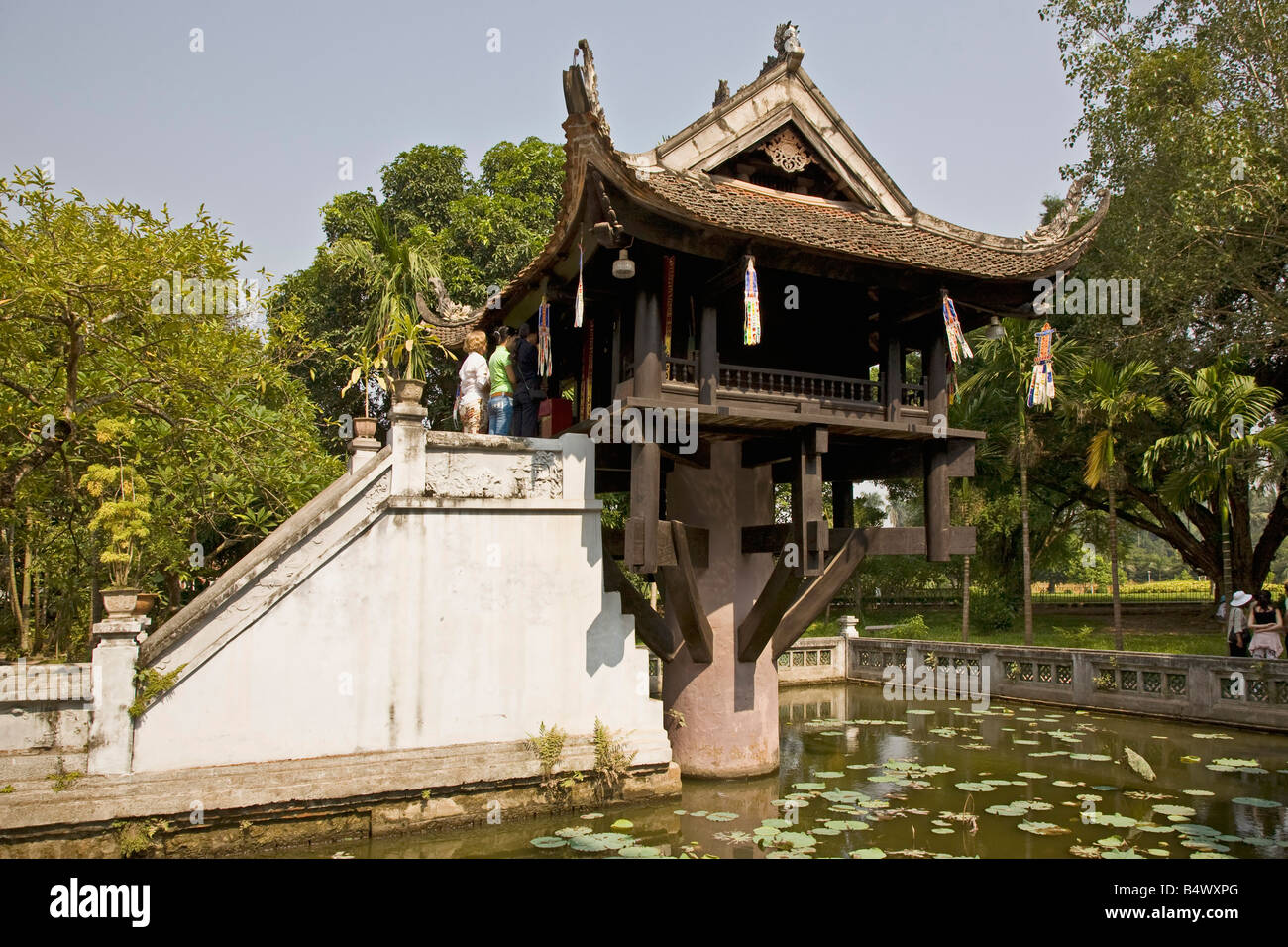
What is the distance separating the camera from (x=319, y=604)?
24.3 feet

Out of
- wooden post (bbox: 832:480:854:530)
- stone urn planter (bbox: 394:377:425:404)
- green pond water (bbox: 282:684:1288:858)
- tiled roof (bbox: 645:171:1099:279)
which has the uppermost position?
tiled roof (bbox: 645:171:1099:279)

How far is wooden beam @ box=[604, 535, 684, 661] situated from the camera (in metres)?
8.86

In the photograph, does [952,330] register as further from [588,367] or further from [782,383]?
[588,367]

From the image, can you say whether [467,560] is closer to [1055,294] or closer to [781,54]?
[781,54]

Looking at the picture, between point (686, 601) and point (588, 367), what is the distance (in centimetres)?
309

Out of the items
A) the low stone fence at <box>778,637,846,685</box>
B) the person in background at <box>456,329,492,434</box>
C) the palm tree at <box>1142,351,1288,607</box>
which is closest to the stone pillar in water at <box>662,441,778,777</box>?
the person in background at <box>456,329,492,434</box>

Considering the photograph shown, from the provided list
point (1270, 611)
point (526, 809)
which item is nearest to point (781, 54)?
point (526, 809)

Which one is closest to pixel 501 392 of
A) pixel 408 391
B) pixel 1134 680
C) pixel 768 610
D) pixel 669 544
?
pixel 408 391

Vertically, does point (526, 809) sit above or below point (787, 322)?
below

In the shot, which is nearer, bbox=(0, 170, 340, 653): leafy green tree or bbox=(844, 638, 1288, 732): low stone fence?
bbox=(0, 170, 340, 653): leafy green tree

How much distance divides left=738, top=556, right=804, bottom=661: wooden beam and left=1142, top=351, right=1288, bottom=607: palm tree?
1013 cm

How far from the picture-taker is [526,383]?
31.8 feet

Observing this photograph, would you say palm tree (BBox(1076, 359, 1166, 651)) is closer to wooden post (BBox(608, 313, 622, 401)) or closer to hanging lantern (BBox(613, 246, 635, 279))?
wooden post (BBox(608, 313, 622, 401))

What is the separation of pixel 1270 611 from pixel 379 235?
19.5 m
